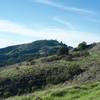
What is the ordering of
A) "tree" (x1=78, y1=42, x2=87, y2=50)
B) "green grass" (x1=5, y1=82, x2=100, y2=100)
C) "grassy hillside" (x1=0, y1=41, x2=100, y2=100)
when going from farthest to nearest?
"tree" (x1=78, y1=42, x2=87, y2=50) → "grassy hillside" (x1=0, y1=41, x2=100, y2=100) → "green grass" (x1=5, y1=82, x2=100, y2=100)

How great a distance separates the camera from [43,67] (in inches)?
2446

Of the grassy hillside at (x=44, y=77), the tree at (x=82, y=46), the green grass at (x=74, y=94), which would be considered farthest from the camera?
the tree at (x=82, y=46)

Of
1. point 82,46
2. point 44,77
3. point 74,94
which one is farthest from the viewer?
point 82,46

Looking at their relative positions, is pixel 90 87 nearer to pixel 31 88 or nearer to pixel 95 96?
pixel 95 96

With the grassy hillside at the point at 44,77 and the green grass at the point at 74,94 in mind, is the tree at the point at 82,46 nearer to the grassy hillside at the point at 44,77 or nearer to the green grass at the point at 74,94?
the grassy hillside at the point at 44,77

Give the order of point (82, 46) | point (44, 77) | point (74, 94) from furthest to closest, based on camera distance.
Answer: point (82, 46), point (44, 77), point (74, 94)

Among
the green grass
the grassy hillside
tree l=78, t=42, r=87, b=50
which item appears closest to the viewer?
the green grass

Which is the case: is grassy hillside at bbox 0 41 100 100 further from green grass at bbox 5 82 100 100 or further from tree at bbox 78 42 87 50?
tree at bbox 78 42 87 50

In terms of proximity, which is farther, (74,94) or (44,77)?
(44,77)

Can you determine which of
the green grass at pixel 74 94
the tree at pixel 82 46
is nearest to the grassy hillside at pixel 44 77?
the green grass at pixel 74 94

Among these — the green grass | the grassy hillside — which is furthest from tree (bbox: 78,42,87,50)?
the green grass

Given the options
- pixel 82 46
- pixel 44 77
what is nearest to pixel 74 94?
pixel 44 77

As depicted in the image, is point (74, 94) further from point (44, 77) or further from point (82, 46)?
point (82, 46)

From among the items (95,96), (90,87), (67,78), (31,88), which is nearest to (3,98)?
(31,88)
